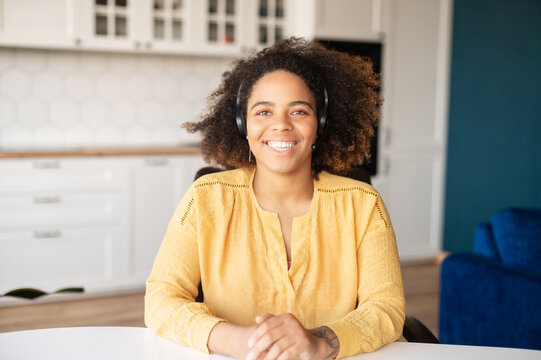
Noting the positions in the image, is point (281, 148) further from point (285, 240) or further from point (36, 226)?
point (36, 226)

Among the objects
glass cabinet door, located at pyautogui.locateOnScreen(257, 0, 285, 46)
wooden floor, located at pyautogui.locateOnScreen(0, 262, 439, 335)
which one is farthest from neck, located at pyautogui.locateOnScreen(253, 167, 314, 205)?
glass cabinet door, located at pyautogui.locateOnScreen(257, 0, 285, 46)

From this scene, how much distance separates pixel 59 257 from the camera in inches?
140

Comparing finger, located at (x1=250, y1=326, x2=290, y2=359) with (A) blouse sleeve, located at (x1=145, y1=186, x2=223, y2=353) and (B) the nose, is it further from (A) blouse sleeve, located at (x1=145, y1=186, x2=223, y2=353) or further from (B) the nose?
(B) the nose

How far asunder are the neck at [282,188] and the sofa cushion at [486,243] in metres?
1.04

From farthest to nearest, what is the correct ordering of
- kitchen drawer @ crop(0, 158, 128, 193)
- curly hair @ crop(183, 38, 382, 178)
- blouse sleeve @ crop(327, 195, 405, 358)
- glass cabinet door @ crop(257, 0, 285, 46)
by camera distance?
glass cabinet door @ crop(257, 0, 285, 46), kitchen drawer @ crop(0, 158, 128, 193), curly hair @ crop(183, 38, 382, 178), blouse sleeve @ crop(327, 195, 405, 358)

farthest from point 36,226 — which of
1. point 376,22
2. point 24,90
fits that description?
point 376,22

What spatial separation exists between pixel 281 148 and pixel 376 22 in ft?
9.93

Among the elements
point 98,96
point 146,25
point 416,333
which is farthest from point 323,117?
point 98,96

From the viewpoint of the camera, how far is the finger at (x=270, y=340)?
41.5 inches

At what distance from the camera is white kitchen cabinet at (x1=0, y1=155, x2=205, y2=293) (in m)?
3.43

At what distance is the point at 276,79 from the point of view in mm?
1509

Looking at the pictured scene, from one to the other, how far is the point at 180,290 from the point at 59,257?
248 centimetres

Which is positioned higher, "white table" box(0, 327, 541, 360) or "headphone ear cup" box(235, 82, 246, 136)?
"headphone ear cup" box(235, 82, 246, 136)

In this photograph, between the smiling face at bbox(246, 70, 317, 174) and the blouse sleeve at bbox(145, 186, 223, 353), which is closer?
the blouse sleeve at bbox(145, 186, 223, 353)
